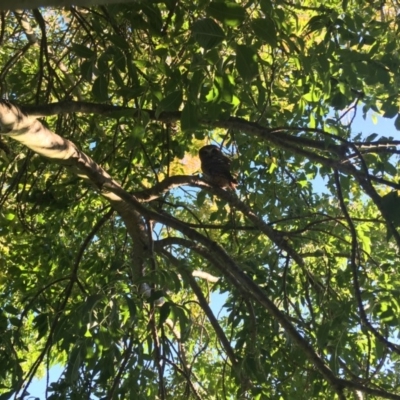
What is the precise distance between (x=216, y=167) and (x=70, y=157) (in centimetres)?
167

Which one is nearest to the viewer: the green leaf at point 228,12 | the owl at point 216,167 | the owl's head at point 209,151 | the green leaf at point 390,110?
the green leaf at point 228,12

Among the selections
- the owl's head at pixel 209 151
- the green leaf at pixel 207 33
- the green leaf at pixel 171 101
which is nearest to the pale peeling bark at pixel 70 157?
the green leaf at pixel 171 101

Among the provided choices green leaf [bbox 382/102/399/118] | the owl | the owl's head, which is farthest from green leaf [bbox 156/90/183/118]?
the owl's head

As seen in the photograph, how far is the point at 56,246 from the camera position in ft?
12.7

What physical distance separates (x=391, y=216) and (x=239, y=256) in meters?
1.59

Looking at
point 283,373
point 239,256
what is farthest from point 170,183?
point 283,373

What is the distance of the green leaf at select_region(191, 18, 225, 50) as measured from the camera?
1.56 metres

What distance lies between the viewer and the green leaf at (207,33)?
1563 mm

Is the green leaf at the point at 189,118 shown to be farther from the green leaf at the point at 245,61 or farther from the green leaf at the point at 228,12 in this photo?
the green leaf at the point at 228,12

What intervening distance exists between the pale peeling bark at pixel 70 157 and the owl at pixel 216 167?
0.88 metres

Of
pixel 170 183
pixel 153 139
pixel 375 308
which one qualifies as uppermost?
pixel 153 139

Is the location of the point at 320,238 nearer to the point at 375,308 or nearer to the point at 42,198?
the point at 375,308

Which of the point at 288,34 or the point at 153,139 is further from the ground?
the point at 153,139

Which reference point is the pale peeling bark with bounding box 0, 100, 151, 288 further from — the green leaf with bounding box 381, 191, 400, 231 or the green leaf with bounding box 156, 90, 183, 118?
the green leaf with bounding box 381, 191, 400, 231
